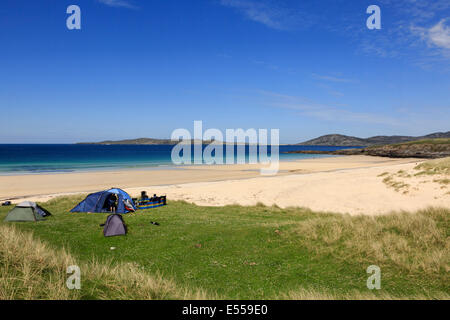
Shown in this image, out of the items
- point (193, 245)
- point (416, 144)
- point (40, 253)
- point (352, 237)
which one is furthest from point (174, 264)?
point (416, 144)

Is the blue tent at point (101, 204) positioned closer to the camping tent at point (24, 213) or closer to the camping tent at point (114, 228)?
the camping tent at point (24, 213)

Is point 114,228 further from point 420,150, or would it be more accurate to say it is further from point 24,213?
point 420,150

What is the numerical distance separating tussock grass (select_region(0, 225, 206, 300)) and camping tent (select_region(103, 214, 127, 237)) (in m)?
4.79

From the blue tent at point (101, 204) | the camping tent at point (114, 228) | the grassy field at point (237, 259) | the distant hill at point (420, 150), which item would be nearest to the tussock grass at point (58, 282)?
the grassy field at point (237, 259)

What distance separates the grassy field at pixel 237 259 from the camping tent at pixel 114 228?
43 centimetres

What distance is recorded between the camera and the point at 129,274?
22.2 ft

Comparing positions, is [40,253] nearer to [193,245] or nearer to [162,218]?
[193,245]

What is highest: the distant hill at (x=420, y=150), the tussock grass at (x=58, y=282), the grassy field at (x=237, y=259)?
the distant hill at (x=420, y=150)

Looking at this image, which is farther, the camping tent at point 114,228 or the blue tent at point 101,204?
the blue tent at point 101,204

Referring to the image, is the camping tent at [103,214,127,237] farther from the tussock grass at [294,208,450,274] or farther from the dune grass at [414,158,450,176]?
the dune grass at [414,158,450,176]

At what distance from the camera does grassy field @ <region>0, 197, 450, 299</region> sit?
253 inches

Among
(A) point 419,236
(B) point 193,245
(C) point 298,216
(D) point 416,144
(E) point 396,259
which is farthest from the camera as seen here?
(D) point 416,144

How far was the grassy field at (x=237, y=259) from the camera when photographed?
643 centimetres
